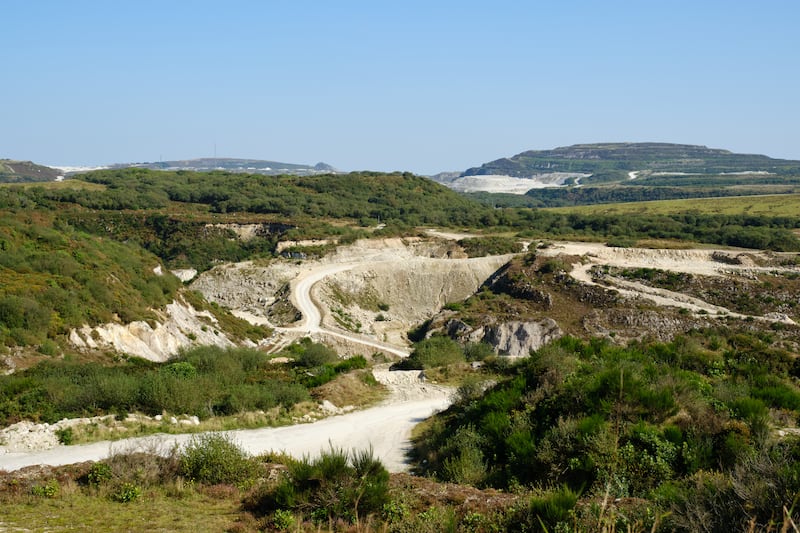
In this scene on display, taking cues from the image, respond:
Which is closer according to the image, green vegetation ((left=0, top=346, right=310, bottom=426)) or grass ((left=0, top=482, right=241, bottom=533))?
grass ((left=0, top=482, right=241, bottom=533))

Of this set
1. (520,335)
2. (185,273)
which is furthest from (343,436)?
(185,273)

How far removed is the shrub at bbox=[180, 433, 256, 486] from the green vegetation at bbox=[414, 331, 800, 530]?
12.7 feet

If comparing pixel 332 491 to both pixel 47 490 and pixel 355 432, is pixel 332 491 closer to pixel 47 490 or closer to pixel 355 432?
pixel 47 490

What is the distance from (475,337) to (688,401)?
2975 centimetres

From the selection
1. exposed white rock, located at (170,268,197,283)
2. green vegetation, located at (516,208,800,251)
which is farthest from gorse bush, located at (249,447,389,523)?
green vegetation, located at (516,208,800,251)

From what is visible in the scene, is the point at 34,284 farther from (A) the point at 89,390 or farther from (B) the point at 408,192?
(B) the point at 408,192

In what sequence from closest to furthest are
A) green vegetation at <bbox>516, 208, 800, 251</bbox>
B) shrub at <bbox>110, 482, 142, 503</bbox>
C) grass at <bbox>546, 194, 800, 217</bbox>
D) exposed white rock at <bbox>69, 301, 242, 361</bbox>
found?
shrub at <bbox>110, 482, 142, 503</bbox>, exposed white rock at <bbox>69, 301, 242, 361</bbox>, green vegetation at <bbox>516, 208, 800, 251</bbox>, grass at <bbox>546, 194, 800, 217</bbox>

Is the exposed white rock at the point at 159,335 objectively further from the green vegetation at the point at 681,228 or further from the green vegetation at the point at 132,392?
the green vegetation at the point at 681,228

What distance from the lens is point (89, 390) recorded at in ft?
55.7

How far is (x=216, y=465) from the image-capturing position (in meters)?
11.3

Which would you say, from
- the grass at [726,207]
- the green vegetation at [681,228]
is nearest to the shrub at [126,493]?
the green vegetation at [681,228]

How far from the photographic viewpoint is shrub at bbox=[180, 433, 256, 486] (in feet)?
36.7

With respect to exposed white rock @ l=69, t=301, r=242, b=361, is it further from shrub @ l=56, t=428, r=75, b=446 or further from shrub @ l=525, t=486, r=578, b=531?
shrub @ l=525, t=486, r=578, b=531

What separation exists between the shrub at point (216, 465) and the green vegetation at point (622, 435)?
3866mm
